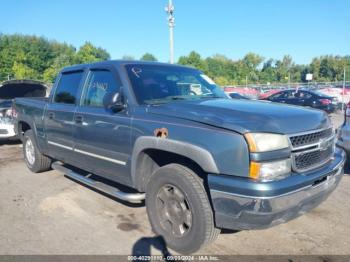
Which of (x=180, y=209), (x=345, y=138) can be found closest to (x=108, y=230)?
(x=180, y=209)

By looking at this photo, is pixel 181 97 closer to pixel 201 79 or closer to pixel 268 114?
pixel 201 79

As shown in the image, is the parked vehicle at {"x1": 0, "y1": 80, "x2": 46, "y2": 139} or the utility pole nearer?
the parked vehicle at {"x1": 0, "y1": 80, "x2": 46, "y2": 139}

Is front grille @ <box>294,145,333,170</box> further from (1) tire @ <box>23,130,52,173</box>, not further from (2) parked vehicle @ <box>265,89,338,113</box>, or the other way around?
(2) parked vehicle @ <box>265,89,338,113</box>

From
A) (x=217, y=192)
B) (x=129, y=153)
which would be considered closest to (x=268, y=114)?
(x=217, y=192)

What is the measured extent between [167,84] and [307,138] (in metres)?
1.81

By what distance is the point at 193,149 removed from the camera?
10.8 ft

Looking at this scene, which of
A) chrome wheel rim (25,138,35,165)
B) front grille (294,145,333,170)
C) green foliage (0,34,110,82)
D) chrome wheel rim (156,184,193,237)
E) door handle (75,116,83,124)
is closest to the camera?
front grille (294,145,333,170)

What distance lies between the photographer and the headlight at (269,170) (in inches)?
119

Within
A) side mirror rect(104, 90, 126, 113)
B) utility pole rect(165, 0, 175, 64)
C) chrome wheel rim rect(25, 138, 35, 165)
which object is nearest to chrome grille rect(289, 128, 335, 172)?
side mirror rect(104, 90, 126, 113)

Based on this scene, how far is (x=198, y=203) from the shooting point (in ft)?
10.9

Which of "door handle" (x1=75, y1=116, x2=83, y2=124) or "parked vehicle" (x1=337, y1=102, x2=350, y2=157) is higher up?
"door handle" (x1=75, y1=116, x2=83, y2=124)

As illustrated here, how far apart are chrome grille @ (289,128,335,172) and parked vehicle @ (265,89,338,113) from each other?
16474mm

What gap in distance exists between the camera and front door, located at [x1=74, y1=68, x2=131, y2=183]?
4109mm

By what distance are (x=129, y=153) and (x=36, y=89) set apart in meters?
7.71
